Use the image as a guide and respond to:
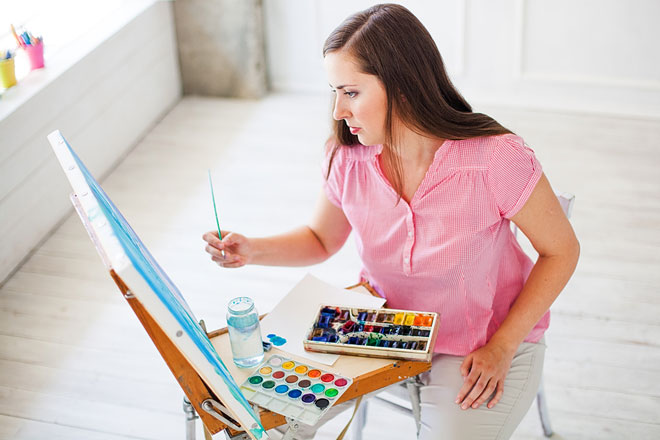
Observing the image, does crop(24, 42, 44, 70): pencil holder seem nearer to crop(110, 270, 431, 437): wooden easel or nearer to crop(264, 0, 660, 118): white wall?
crop(264, 0, 660, 118): white wall

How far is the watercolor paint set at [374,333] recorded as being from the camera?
4.40 ft

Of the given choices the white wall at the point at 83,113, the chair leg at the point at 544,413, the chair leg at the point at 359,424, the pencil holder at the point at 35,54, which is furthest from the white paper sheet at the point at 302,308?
the pencil holder at the point at 35,54

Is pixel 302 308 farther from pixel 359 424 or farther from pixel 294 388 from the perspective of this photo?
pixel 359 424

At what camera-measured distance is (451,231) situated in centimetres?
153

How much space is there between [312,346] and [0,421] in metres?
1.23

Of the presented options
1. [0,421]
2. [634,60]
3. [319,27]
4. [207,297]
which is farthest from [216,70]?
[0,421]

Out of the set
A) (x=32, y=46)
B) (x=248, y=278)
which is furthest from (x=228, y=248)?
(x=32, y=46)

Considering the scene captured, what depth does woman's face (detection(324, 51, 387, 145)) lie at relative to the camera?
141 centimetres

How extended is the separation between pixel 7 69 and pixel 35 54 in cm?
20

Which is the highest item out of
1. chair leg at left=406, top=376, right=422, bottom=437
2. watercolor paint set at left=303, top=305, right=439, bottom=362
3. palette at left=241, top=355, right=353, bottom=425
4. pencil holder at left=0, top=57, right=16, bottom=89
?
pencil holder at left=0, top=57, right=16, bottom=89

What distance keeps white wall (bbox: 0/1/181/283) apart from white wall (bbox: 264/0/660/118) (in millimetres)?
665

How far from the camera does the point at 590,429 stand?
2.07 metres

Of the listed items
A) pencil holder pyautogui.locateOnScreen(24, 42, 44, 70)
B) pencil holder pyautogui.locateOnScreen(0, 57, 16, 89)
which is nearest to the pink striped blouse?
pencil holder pyautogui.locateOnScreen(0, 57, 16, 89)

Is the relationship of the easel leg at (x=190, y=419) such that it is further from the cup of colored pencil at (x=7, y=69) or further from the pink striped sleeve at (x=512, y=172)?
the cup of colored pencil at (x=7, y=69)
